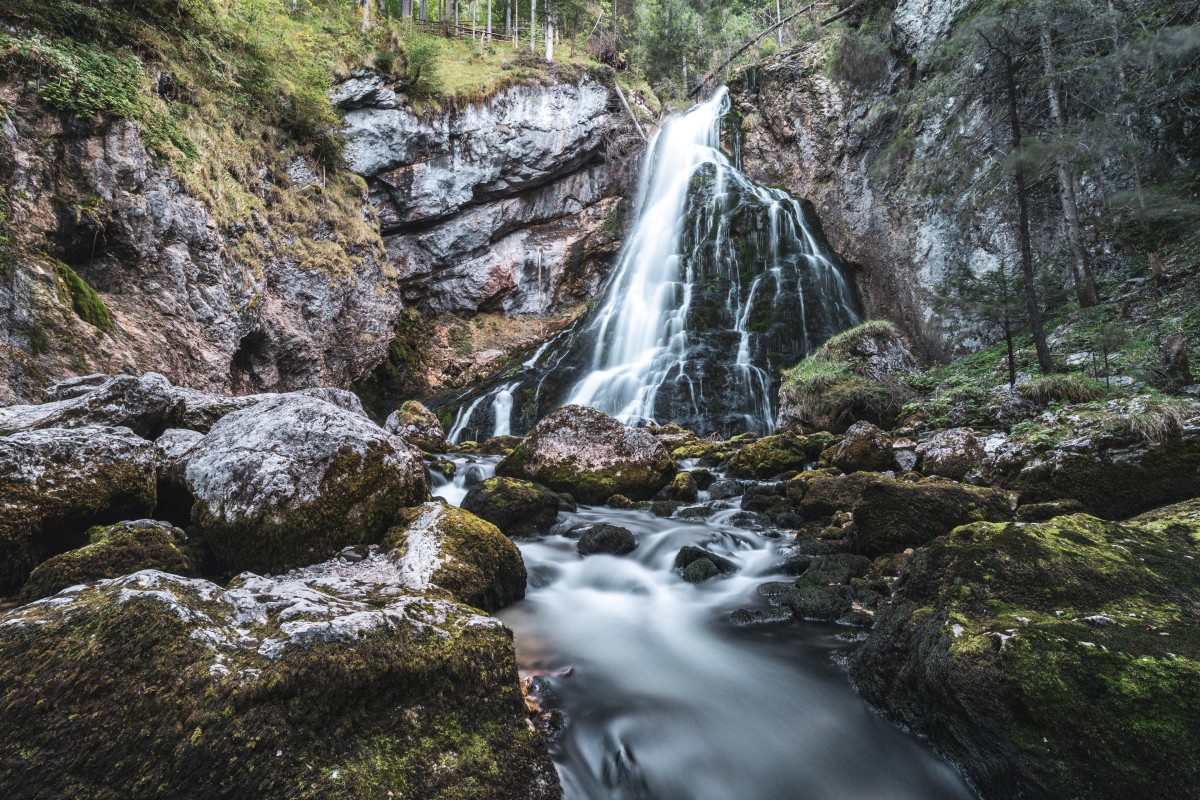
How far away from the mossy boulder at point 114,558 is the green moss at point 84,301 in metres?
7.59

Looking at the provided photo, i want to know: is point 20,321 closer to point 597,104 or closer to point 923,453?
point 923,453

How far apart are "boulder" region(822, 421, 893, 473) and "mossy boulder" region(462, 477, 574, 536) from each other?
4.69 meters

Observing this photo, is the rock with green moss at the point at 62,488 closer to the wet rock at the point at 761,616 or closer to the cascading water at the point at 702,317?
the wet rock at the point at 761,616

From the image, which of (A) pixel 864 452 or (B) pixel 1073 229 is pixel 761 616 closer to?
(A) pixel 864 452

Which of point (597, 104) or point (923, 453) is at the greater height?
point (597, 104)

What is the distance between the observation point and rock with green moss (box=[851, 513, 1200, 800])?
205cm

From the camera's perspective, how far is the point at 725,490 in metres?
8.98

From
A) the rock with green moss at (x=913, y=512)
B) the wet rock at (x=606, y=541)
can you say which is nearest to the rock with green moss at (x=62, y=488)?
the wet rock at (x=606, y=541)

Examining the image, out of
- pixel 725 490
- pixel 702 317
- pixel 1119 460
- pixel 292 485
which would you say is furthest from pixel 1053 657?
pixel 702 317

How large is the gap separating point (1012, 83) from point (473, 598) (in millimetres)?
11184

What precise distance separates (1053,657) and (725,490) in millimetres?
6651

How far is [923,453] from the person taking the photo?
7.88 metres

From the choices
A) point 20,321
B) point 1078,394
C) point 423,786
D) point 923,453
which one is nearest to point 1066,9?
point 1078,394

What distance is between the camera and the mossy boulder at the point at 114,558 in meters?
3.13
